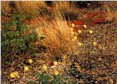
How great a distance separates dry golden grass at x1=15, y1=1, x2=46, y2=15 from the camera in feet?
35.0

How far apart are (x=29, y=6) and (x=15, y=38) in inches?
198

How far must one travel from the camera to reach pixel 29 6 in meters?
11.0

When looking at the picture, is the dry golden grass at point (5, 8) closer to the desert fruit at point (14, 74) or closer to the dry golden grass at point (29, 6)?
the dry golden grass at point (29, 6)

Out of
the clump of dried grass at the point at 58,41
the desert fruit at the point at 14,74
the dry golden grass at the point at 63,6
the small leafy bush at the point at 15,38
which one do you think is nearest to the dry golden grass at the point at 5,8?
the dry golden grass at the point at 63,6

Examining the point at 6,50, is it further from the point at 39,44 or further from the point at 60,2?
the point at 60,2

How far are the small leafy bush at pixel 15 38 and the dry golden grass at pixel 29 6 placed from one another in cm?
402

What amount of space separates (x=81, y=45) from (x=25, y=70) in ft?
5.05

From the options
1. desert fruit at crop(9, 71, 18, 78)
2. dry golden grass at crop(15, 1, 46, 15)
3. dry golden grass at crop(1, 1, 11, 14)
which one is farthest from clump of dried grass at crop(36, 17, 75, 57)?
dry golden grass at crop(1, 1, 11, 14)

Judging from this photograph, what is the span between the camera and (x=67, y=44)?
651cm

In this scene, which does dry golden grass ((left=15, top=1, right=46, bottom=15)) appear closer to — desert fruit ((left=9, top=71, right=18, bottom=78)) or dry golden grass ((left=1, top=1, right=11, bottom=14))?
dry golden grass ((left=1, top=1, right=11, bottom=14))

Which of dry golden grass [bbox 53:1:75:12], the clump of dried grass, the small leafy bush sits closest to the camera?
the small leafy bush

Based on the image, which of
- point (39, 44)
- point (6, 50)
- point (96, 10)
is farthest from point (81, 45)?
point (96, 10)

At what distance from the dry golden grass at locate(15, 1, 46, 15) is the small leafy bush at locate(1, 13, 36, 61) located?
4.02 metres

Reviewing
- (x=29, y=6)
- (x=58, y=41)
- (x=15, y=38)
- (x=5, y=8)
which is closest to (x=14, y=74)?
(x=15, y=38)
